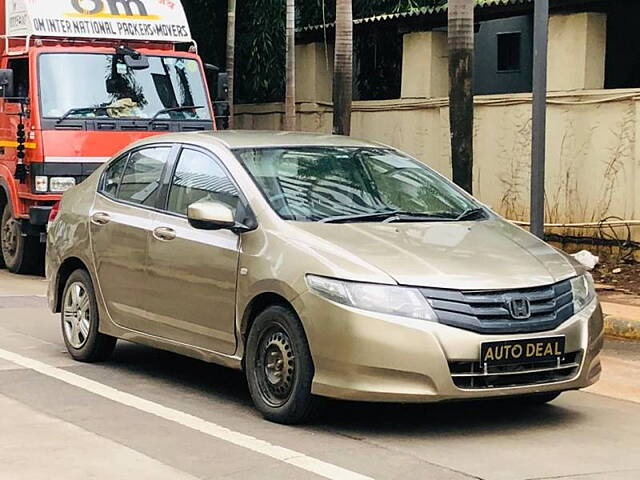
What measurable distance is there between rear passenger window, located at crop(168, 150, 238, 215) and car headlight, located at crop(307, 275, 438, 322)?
48.0 inches

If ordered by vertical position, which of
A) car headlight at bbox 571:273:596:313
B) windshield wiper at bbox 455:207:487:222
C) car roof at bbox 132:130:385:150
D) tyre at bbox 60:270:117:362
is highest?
car roof at bbox 132:130:385:150

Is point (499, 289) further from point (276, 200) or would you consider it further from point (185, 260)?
point (185, 260)

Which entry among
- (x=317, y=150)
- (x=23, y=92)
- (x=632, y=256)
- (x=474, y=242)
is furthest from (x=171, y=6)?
(x=474, y=242)

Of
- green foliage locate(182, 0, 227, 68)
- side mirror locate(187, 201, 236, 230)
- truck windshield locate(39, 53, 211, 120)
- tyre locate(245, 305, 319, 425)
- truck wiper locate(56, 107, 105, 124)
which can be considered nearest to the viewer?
tyre locate(245, 305, 319, 425)

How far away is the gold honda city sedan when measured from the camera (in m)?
6.56

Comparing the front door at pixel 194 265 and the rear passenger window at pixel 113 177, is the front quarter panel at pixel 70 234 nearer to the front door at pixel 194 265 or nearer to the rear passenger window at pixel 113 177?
the rear passenger window at pixel 113 177

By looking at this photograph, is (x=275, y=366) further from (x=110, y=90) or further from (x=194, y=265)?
(x=110, y=90)

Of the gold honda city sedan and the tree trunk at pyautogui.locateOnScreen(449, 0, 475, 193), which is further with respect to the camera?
the tree trunk at pyautogui.locateOnScreen(449, 0, 475, 193)

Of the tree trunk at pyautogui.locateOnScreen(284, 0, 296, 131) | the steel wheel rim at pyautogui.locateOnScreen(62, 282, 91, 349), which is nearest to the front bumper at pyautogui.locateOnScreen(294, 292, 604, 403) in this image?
the steel wheel rim at pyautogui.locateOnScreen(62, 282, 91, 349)

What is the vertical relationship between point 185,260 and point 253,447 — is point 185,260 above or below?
above

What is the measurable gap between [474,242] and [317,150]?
4.65ft

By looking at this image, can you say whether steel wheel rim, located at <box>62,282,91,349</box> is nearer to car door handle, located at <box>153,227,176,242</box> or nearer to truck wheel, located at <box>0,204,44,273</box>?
car door handle, located at <box>153,227,176,242</box>

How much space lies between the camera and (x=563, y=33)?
614 inches

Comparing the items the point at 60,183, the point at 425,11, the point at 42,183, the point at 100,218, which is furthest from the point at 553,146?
the point at 100,218
